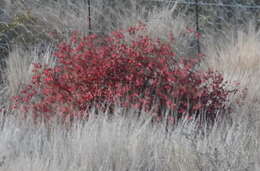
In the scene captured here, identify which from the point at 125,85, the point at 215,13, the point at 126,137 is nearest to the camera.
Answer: the point at 126,137

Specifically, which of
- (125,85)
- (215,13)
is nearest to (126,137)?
(125,85)

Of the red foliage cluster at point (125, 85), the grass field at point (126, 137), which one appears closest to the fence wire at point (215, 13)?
the grass field at point (126, 137)

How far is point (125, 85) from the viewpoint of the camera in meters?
6.68

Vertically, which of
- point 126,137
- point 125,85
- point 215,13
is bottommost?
point 126,137

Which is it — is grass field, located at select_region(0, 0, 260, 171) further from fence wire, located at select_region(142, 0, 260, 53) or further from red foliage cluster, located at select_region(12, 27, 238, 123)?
fence wire, located at select_region(142, 0, 260, 53)

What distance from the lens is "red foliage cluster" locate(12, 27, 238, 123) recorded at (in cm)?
656

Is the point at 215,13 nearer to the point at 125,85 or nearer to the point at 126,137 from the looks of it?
the point at 125,85

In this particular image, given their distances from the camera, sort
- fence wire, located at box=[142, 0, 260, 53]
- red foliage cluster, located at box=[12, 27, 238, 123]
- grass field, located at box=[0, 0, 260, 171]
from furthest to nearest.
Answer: fence wire, located at box=[142, 0, 260, 53] → red foliage cluster, located at box=[12, 27, 238, 123] → grass field, located at box=[0, 0, 260, 171]

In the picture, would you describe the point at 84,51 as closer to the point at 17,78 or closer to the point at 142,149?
the point at 17,78

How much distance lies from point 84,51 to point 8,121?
4.47 feet

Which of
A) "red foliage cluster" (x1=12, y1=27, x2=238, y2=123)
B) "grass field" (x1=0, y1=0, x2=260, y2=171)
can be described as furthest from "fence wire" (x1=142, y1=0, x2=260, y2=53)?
"red foliage cluster" (x1=12, y1=27, x2=238, y2=123)

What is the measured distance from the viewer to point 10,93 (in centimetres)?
802

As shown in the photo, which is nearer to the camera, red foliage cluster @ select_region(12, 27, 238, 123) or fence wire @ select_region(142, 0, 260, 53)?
red foliage cluster @ select_region(12, 27, 238, 123)

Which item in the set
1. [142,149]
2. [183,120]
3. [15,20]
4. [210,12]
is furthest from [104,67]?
→ [210,12]
